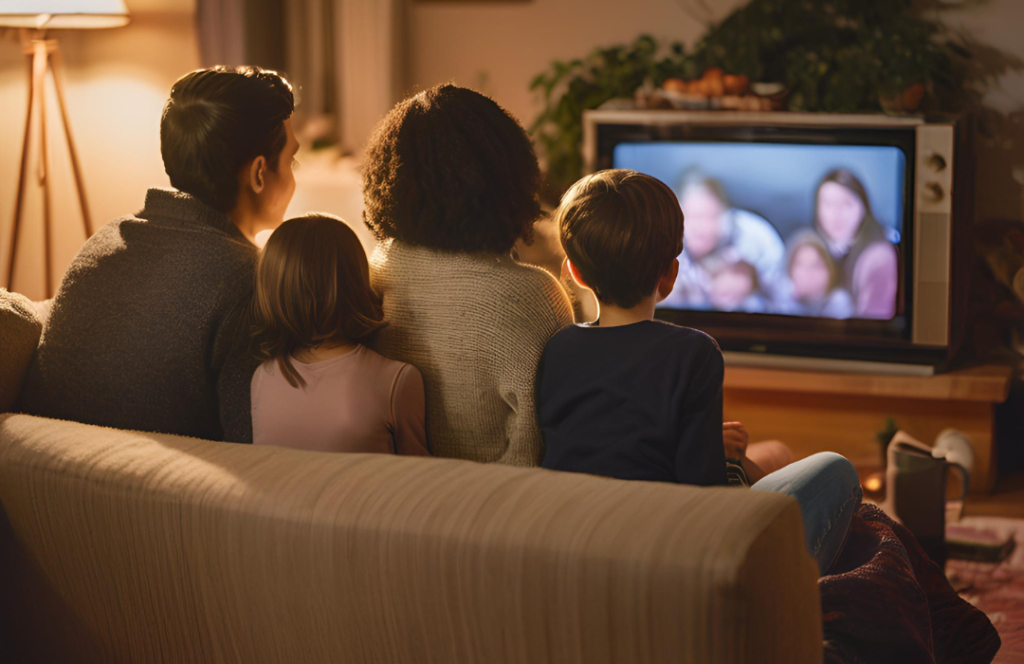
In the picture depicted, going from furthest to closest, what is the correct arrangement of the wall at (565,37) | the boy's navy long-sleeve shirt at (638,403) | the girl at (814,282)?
the wall at (565,37), the girl at (814,282), the boy's navy long-sleeve shirt at (638,403)

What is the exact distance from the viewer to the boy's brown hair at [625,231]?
4.42 feet

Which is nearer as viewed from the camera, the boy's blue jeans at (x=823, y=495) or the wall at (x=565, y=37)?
the boy's blue jeans at (x=823, y=495)

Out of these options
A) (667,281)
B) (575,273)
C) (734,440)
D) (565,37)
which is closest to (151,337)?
(575,273)

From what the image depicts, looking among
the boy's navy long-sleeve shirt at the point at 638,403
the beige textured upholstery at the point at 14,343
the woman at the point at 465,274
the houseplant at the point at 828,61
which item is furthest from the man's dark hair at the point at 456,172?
the houseplant at the point at 828,61

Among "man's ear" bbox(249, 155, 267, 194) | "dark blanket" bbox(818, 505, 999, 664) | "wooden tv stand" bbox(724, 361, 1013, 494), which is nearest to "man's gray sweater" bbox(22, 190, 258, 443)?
"man's ear" bbox(249, 155, 267, 194)

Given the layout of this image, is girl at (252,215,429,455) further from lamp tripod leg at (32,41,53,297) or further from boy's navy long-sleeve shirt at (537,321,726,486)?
lamp tripod leg at (32,41,53,297)

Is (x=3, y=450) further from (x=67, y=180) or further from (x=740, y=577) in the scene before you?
(x=67, y=180)

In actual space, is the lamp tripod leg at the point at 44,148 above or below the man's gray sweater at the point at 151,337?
above

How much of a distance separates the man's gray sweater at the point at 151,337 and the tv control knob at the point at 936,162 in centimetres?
194

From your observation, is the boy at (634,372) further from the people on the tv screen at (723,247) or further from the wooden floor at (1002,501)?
the people on the tv screen at (723,247)

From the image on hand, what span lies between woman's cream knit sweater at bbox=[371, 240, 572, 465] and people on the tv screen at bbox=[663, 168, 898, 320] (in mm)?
1607

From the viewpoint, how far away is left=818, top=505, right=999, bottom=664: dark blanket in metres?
1.31

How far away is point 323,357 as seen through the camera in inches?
53.6

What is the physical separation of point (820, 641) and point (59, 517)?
80 centimetres
